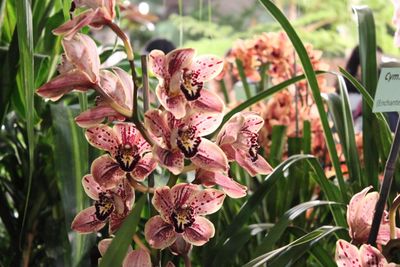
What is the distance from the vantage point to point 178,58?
584 mm

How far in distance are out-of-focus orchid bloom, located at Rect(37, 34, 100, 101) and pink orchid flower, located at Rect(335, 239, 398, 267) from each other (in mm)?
244

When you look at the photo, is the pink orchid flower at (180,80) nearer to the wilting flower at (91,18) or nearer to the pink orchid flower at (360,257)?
the wilting flower at (91,18)

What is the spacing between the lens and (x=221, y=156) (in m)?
0.59

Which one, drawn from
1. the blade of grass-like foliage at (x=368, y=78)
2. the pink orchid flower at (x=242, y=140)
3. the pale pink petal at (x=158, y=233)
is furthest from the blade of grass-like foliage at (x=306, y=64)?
the pale pink petal at (x=158, y=233)

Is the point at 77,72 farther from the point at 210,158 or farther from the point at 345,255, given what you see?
the point at 345,255

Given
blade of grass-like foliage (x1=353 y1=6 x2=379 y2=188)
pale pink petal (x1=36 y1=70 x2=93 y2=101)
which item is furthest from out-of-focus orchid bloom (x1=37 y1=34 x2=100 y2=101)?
blade of grass-like foliage (x1=353 y1=6 x2=379 y2=188)

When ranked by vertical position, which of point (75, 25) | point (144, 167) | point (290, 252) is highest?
point (75, 25)

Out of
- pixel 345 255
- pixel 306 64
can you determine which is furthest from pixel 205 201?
pixel 306 64

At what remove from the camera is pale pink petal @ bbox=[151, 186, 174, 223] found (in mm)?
585

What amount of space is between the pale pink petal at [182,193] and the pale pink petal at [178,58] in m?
0.09

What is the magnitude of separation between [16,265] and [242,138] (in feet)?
1.53

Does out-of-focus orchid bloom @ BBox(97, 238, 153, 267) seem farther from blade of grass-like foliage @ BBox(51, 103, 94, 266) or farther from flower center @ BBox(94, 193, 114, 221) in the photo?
blade of grass-like foliage @ BBox(51, 103, 94, 266)

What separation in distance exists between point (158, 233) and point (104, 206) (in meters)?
0.05

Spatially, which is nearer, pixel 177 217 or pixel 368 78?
pixel 177 217
